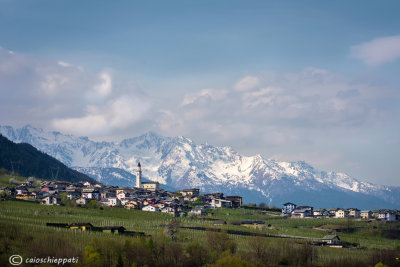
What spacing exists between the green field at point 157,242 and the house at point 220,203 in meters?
42.3

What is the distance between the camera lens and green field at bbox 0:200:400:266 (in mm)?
72562

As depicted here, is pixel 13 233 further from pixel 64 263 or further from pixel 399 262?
pixel 399 262

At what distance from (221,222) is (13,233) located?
59.7m

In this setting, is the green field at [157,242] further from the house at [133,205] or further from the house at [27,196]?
the house at [133,205]

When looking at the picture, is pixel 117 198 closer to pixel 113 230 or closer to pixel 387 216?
pixel 113 230

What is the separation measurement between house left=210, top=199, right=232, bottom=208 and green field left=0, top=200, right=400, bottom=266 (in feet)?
139

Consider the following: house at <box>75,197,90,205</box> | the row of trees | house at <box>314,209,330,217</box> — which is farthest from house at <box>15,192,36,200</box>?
house at <box>314,209,330,217</box>

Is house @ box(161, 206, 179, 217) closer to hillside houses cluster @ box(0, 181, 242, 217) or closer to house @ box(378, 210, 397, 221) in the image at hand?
hillside houses cluster @ box(0, 181, 242, 217)

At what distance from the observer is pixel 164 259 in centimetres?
7581

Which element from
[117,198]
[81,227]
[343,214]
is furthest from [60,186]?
[343,214]

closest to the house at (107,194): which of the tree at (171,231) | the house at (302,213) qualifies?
the house at (302,213)

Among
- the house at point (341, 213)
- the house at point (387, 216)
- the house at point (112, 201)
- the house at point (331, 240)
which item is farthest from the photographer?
the house at point (341, 213)

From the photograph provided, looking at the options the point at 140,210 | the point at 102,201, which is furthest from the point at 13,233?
the point at 102,201

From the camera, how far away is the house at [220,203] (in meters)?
181
